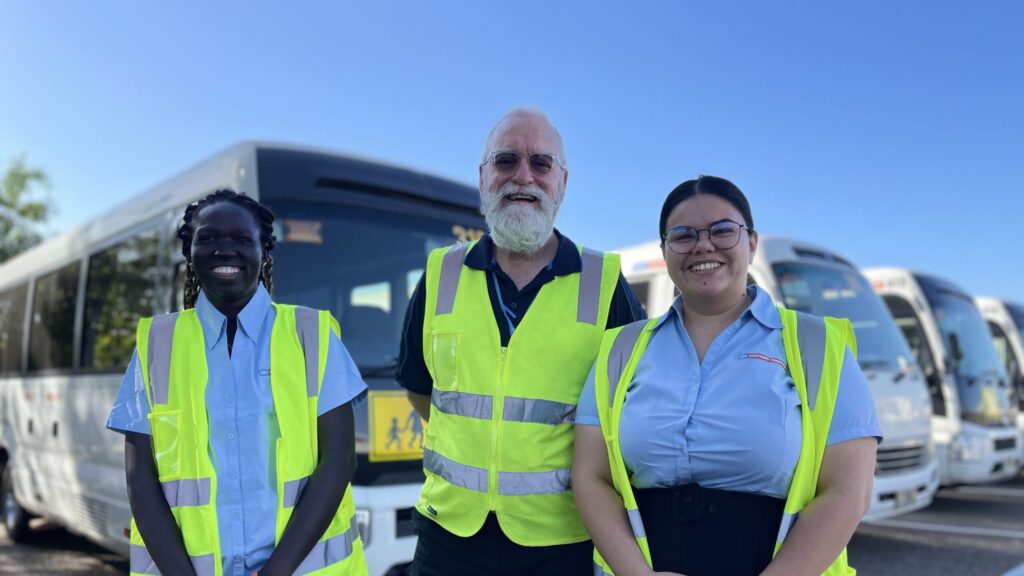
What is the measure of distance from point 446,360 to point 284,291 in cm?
212

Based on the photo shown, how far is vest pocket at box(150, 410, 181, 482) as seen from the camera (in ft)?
6.64

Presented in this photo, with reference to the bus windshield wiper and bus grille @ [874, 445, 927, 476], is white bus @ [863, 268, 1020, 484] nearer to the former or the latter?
bus grille @ [874, 445, 927, 476]

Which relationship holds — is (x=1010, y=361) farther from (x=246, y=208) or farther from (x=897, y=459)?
(x=246, y=208)

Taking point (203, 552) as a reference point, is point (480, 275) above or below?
above

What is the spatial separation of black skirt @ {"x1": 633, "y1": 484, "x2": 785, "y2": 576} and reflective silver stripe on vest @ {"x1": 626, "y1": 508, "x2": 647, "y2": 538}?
0.04m

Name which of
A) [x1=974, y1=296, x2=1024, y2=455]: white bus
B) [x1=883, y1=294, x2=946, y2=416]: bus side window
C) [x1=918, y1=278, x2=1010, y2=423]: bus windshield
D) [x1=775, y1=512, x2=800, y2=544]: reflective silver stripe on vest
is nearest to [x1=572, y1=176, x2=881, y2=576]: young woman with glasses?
[x1=775, y1=512, x2=800, y2=544]: reflective silver stripe on vest

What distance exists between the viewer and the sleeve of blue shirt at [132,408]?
2.05m

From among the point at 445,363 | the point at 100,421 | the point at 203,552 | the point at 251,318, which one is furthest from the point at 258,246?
the point at 100,421

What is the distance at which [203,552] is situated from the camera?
6.50 feet

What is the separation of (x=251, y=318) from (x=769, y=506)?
1421 mm

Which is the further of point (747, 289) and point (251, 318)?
point (747, 289)

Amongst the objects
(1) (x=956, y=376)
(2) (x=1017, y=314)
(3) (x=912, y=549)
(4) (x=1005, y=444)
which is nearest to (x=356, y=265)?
(3) (x=912, y=549)

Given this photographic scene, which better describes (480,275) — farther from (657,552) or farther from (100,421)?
(100,421)

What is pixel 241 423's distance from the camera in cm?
204
